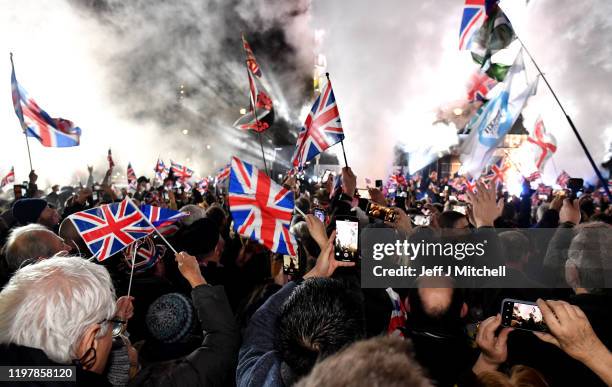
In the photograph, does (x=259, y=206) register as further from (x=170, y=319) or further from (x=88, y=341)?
(x=88, y=341)

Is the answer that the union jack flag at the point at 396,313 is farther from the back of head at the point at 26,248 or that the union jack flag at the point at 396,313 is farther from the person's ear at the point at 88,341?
the back of head at the point at 26,248

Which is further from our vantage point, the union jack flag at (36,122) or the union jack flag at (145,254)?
the union jack flag at (36,122)

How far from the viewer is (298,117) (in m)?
47.5

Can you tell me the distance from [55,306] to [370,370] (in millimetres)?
1139

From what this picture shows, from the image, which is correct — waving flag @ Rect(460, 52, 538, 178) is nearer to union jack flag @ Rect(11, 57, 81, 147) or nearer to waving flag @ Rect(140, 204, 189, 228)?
waving flag @ Rect(140, 204, 189, 228)

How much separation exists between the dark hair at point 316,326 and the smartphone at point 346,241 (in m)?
1.07

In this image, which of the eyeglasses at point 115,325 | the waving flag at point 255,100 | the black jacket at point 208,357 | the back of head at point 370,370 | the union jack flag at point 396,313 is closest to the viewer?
the back of head at point 370,370

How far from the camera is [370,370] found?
0.79 meters

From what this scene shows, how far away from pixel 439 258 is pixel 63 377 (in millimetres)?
2699

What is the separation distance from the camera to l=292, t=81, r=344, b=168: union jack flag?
228 inches

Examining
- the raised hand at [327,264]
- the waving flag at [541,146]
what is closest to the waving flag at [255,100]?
the raised hand at [327,264]

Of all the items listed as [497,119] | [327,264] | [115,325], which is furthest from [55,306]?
[497,119]

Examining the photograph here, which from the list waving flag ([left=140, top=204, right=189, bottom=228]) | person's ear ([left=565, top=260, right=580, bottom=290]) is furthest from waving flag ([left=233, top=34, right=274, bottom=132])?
person's ear ([left=565, top=260, right=580, bottom=290])

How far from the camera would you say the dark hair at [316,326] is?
1.47 metres
